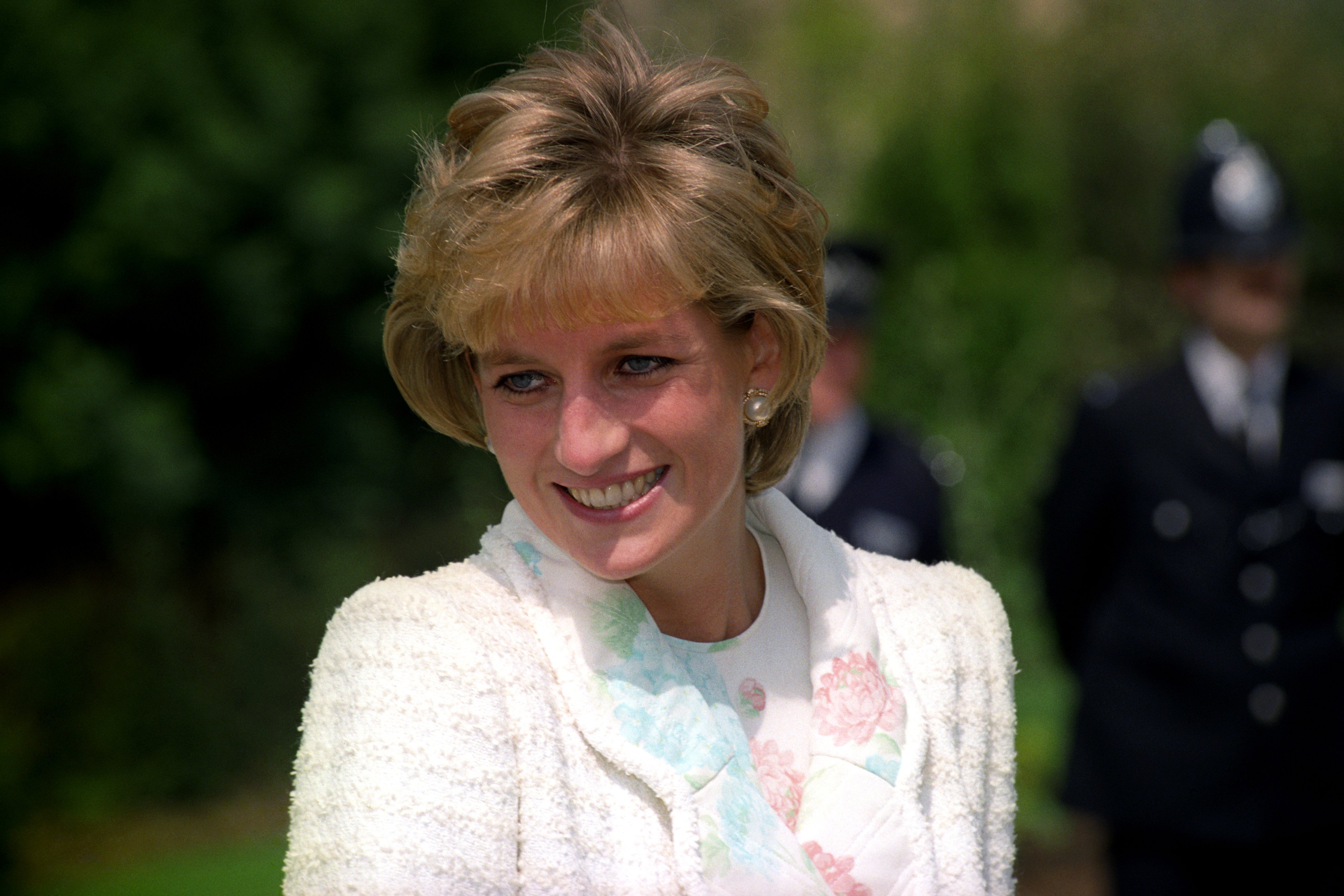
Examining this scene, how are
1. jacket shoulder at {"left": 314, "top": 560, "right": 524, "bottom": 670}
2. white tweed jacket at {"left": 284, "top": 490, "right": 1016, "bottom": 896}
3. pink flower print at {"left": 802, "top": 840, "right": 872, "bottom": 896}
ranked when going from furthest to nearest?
1. pink flower print at {"left": 802, "top": 840, "right": 872, "bottom": 896}
2. jacket shoulder at {"left": 314, "top": 560, "right": 524, "bottom": 670}
3. white tweed jacket at {"left": 284, "top": 490, "right": 1016, "bottom": 896}

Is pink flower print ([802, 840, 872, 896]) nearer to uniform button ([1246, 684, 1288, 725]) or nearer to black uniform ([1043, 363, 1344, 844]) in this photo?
black uniform ([1043, 363, 1344, 844])

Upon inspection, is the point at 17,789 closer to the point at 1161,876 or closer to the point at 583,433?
the point at 1161,876

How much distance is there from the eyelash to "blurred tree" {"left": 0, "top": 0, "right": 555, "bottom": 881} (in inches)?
164

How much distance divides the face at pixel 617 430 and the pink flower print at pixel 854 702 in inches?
11.1

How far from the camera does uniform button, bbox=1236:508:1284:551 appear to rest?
3.77 m

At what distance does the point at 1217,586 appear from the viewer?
3.77m

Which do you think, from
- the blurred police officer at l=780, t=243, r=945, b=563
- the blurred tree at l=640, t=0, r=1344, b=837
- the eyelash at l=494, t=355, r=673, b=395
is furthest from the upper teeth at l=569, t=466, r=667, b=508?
the blurred tree at l=640, t=0, r=1344, b=837

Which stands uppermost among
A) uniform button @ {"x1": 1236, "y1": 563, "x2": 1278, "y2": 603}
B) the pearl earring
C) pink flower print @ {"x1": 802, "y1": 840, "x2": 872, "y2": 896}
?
uniform button @ {"x1": 1236, "y1": 563, "x2": 1278, "y2": 603}

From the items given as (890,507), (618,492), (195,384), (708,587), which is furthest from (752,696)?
(195,384)

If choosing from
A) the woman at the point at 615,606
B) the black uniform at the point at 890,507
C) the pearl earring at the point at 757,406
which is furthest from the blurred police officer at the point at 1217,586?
the pearl earring at the point at 757,406

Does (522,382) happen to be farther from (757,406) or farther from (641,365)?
(757,406)

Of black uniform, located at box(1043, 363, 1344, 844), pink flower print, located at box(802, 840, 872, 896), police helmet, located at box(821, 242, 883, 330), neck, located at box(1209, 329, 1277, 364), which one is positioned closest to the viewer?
pink flower print, located at box(802, 840, 872, 896)

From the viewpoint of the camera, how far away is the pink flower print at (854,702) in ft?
5.85

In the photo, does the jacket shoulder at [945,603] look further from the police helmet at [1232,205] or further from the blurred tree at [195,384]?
the blurred tree at [195,384]
